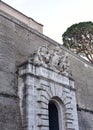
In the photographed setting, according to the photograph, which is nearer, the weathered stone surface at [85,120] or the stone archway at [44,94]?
the stone archway at [44,94]

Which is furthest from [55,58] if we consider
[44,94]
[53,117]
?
[53,117]

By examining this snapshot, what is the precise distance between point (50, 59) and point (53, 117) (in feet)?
8.03

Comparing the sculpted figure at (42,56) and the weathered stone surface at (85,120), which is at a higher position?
the sculpted figure at (42,56)

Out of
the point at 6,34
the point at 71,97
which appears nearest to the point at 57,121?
the point at 71,97

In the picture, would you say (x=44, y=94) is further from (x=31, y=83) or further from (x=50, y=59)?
(x=50, y=59)

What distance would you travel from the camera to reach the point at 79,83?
532 inches

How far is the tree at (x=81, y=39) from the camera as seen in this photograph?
67.5 ft

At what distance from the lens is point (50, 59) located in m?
10.8

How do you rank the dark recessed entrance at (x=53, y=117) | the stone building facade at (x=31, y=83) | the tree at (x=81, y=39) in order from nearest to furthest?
the stone building facade at (x=31, y=83)
the dark recessed entrance at (x=53, y=117)
the tree at (x=81, y=39)

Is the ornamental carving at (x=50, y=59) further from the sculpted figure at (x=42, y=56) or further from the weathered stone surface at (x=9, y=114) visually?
the weathered stone surface at (x=9, y=114)

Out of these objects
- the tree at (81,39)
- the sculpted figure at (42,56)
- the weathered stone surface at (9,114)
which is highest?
the tree at (81,39)

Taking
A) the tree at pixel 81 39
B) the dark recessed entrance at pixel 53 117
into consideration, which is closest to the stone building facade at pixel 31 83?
the dark recessed entrance at pixel 53 117

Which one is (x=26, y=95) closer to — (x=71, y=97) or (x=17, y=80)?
(x=17, y=80)

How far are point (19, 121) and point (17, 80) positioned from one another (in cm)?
157
